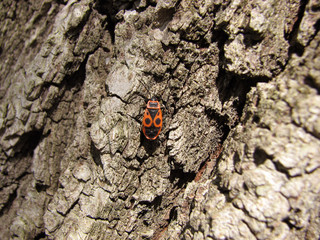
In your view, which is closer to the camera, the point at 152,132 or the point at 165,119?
the point at 152,132

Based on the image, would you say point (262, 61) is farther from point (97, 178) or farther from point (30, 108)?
point (30, 108)

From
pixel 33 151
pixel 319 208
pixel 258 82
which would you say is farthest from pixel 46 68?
pixel 319 208

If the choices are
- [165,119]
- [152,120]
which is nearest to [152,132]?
[152,120]

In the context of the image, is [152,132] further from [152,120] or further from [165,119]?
[165,119]

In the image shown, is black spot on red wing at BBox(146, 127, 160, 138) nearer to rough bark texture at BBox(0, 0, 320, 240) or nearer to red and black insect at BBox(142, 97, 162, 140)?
red and black insect at BBox(142, 97, 162, 140)

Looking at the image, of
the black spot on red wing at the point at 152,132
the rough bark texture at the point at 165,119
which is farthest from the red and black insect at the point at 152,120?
the rough bark texture at the point at 165,119

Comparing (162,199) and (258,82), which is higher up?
(258,82)

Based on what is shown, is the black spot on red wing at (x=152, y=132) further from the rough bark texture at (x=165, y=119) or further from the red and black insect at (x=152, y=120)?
the rough bark texture at (x=165, y=119)
